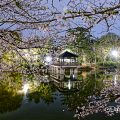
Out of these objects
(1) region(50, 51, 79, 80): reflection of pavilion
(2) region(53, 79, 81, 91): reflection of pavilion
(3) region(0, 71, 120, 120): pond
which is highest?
(1) region(50, 51, 79, 80): reflection of pavilion

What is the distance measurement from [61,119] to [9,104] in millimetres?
5353

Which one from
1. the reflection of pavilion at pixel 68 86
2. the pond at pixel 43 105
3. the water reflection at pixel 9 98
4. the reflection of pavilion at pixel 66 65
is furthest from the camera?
the reflection of pavilion at pixel 66 65

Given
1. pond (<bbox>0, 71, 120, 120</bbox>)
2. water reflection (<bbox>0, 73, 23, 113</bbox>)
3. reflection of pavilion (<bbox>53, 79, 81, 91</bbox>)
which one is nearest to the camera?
pond (<bbox>0, 71, 120, 120</bbox>)

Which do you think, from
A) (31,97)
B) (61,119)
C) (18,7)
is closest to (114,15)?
(18,7)

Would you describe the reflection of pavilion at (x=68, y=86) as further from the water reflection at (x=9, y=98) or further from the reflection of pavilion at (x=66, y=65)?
the reflection of pavilion at (x=66, y=65)

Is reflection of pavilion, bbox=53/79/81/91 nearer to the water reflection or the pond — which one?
the pond

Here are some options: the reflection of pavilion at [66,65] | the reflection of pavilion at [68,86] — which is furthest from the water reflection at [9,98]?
the reflection of pavilion at [66,65]

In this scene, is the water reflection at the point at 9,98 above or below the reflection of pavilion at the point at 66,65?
below

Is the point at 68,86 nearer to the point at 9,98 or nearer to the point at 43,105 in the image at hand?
the point at 9,98

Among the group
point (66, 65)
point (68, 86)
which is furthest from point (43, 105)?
point (66, 65)

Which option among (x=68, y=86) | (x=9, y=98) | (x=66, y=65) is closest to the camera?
(x=9, y=98)

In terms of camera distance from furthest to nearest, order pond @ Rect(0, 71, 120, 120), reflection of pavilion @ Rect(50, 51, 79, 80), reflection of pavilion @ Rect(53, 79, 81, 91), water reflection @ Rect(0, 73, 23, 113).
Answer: reflection of pavilion @ Rect(50, 51, 79, 80)
reflection of pavilion @ Rect(53, 79, 81, 91)
water reflection @ Rect(0, 73, 23, 113)
pond @ Rect(0, 71, 120, 120)

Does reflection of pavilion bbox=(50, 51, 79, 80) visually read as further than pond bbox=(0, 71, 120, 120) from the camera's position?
Yes

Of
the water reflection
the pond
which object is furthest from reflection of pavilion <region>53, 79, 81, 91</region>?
the water reflection
